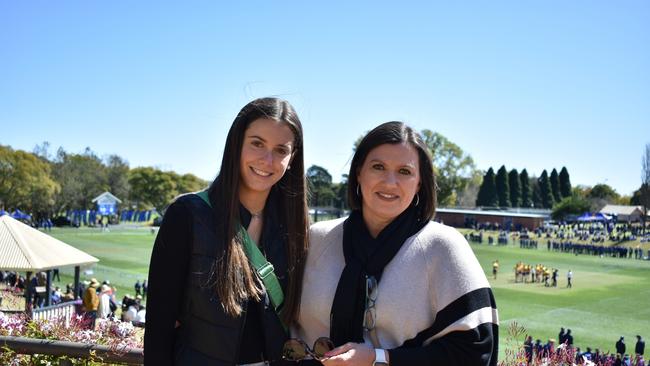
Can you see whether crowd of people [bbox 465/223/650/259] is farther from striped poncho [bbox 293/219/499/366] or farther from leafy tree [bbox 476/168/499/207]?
striped poncho [bbox 293/219/499/366]

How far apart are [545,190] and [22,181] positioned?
73.7 m

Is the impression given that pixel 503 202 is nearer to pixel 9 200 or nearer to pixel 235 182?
pixel 9 200

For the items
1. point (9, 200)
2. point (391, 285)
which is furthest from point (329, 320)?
point (9, 200)

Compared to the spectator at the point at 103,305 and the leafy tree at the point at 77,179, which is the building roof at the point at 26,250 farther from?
the leafy tree at the point at 77,179

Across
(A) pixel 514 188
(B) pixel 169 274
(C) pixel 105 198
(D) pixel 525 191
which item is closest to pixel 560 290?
(B) pixel 169 274

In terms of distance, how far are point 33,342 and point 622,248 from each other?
2080 inches

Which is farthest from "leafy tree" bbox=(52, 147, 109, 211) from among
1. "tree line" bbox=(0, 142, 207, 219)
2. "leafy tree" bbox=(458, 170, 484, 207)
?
"leafy tree" bbox=(458, 170, 484, 207)

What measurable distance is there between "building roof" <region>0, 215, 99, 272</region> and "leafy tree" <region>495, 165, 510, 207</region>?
80.5m

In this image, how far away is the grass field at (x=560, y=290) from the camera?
22984 millimetres

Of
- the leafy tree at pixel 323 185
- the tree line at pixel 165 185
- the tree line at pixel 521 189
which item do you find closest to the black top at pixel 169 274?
the tree line at pixel 165 185

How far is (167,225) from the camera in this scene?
254 centimetres

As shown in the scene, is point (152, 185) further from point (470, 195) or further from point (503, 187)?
point (503, 187)

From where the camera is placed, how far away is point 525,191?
90.7 meters

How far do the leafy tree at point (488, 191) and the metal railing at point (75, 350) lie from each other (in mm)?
86971
